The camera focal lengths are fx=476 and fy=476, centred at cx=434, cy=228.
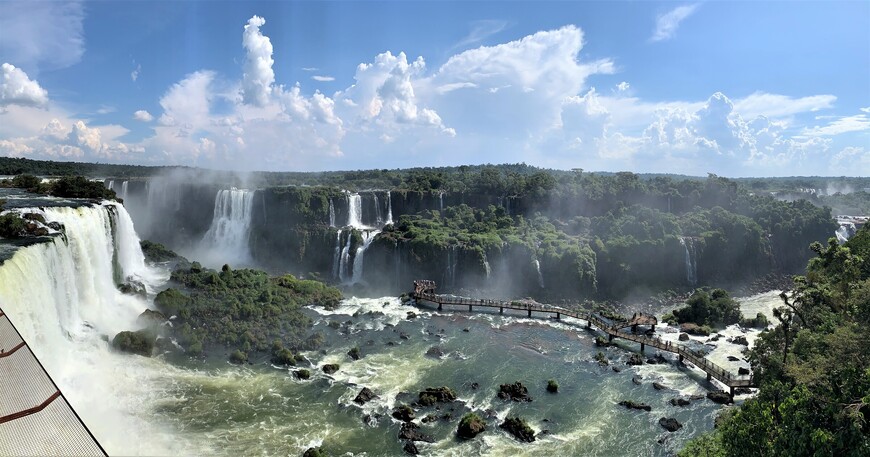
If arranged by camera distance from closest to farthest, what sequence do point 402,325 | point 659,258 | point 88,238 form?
point 88,238 < point 402,325 < point 659,258

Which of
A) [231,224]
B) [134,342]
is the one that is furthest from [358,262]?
[134,342]

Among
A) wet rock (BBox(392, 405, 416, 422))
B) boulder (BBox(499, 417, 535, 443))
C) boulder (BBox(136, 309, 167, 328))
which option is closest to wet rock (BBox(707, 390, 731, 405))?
boulder (BBox(499, 417, 535, 443))

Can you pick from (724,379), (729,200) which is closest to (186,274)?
(724,379)

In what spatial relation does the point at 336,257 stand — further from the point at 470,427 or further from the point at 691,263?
the point at 691,263

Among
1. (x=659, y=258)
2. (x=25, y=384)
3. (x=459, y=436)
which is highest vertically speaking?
(x=25, y=384)

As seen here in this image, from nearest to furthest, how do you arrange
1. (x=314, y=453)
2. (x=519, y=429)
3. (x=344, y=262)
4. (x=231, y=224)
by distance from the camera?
(x=314, y=453) → (x=519, y=429) → (x=344, y=262) → (x=231, y=224)

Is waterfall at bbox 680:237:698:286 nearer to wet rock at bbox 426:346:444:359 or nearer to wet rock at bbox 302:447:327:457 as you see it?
wet rock at bbox 426:346:444:359

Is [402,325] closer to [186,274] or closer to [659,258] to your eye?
[186,274]
